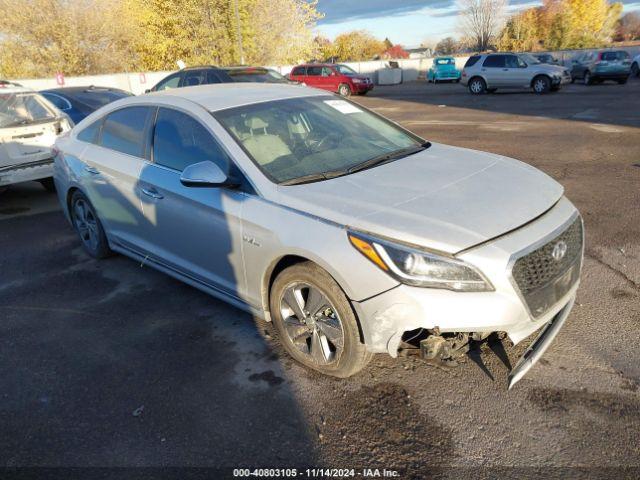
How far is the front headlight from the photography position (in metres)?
2.46

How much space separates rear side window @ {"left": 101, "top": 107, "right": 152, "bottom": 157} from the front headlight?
2430 millimetres

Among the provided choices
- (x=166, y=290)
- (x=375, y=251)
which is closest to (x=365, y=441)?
(x=375, y=251)

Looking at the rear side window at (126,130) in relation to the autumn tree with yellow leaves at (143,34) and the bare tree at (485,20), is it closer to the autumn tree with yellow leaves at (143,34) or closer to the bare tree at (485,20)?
the autumn tree with yellow leaves at (143,34)

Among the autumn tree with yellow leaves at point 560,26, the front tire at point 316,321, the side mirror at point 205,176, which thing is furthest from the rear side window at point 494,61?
the autumn tree with yellow leaves at point 560,26

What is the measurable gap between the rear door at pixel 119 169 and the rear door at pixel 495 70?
65.1ft

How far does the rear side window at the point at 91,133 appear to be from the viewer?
4703 millimetres

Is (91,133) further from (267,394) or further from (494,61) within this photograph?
(494,61)

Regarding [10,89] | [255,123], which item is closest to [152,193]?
[255,123]

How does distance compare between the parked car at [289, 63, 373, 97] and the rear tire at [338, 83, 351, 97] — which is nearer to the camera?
the parked car at [289, 63, 373, 97]

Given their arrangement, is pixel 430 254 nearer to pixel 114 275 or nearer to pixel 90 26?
pixel 114 275

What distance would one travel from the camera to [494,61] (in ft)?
69.4

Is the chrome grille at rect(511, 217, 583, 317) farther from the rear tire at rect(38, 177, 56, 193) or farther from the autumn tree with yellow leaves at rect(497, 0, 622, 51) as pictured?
the autumn tree with yellow leaves at rect(497, 0, 622, 51)

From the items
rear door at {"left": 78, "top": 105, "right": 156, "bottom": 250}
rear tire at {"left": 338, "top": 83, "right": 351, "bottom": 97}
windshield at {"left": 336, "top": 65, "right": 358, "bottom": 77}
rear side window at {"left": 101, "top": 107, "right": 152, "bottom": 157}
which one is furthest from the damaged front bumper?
windshield at {"left": 336, "top": 65, "right": 358, "bottom": 77}

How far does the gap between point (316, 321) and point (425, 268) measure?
800 millimetres
